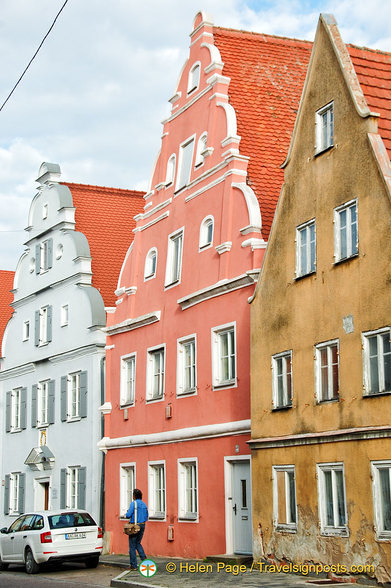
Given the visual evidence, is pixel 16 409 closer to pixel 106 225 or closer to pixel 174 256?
pixel 106 225

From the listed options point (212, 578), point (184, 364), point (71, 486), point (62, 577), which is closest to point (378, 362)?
point (212, 578)

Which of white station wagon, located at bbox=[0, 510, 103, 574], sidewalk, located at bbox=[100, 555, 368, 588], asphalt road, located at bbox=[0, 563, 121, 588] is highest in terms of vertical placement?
white station wagon, located at bbox=[0, 510, 103, 574]

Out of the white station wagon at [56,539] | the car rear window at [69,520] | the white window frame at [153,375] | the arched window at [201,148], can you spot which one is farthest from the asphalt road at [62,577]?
the arched window at [201,148]

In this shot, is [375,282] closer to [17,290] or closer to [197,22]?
[197,22]

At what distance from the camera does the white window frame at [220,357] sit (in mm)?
21109

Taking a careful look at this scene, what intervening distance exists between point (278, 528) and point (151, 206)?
11.7 metres

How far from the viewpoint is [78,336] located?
30.0 meters

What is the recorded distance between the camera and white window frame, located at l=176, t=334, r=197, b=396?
75.4ft

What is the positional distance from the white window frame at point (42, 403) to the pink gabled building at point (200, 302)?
516 cm

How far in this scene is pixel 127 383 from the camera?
26.9 meters

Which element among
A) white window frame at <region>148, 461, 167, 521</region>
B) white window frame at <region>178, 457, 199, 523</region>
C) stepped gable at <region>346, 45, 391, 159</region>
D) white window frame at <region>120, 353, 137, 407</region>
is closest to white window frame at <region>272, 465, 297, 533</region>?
white window frame at <region>178, 457, 199, 523</region>

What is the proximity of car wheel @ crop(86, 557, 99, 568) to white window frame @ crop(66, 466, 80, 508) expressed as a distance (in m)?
6.66

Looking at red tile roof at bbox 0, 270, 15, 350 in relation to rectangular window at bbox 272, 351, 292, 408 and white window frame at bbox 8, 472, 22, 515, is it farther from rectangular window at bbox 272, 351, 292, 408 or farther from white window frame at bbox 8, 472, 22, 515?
rectangular window at bbox 272, 351, 292, 408

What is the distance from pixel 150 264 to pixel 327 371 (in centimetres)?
1034
